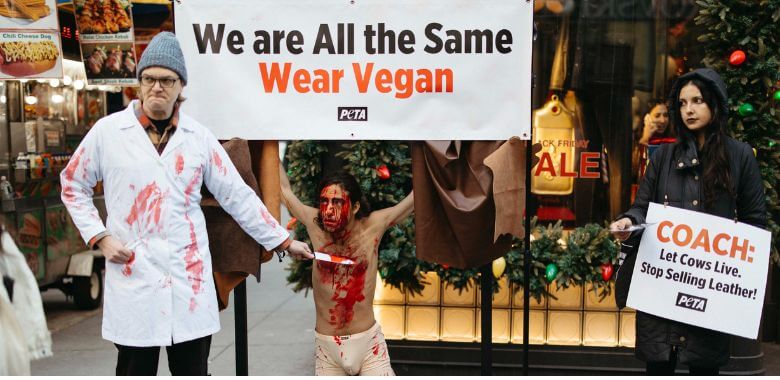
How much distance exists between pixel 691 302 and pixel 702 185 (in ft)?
1.78

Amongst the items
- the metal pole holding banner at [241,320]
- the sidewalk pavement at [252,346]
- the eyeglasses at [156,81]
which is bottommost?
the sidewalk pavement at [252,346]

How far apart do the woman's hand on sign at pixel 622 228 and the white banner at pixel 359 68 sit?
612 millimetres

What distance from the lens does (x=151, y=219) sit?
3.45 metres

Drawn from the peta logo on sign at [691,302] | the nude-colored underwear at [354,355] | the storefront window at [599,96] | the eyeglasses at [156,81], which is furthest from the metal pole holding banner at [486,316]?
the storefront window at [599,96]

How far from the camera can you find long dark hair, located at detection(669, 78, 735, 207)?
3904 millimetres

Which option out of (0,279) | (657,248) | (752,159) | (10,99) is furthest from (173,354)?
(10,99)

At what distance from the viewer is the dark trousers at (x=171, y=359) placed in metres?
3.55

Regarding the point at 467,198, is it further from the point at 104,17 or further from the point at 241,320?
the point at 104,17

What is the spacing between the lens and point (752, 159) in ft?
13.0

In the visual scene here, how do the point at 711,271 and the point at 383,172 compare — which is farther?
the point at 383,172

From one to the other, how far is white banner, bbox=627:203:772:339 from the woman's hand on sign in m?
0.14

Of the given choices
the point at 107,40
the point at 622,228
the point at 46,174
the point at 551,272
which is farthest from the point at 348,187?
the point at 46,174

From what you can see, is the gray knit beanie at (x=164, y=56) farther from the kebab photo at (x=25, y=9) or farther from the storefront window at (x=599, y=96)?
the storefront window at (x=599, y=96)

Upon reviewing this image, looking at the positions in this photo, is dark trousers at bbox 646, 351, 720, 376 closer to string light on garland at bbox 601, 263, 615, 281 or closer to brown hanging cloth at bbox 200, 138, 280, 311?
string light on garland at bbox 601, 263, 615, 281
